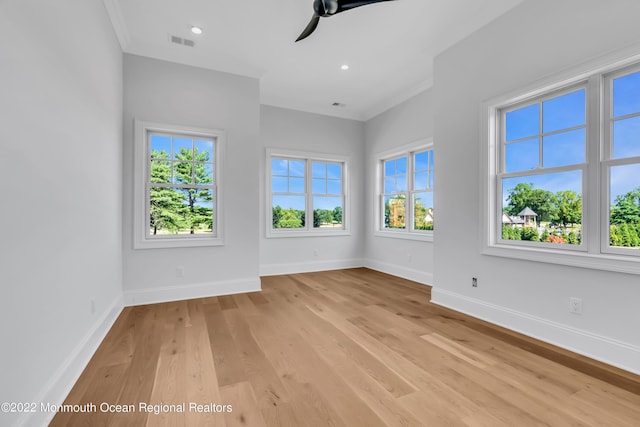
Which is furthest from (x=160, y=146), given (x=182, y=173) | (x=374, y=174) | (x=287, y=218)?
(x=374, y=174)

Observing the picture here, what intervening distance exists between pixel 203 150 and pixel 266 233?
179cm

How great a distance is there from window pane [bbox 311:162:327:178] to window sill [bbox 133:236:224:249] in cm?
239

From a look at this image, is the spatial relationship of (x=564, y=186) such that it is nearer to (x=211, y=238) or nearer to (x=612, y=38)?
(x=612, y=38)

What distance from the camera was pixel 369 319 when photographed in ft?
9.89

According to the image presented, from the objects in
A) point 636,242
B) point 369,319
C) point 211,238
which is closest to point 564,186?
point 636,242

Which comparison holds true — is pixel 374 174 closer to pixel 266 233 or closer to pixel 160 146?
pixel 266 233

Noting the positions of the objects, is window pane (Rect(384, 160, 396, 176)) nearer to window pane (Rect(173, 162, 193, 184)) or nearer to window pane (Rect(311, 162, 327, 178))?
window pane (Rect(311, 162, 327, 178))

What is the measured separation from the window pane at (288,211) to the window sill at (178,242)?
1.51m

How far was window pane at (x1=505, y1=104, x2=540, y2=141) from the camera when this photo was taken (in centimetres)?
276

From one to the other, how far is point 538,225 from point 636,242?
0.69 m

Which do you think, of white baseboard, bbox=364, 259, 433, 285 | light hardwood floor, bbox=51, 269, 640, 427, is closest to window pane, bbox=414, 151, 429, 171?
white baseboard, bbox=364, 259, 433, 285

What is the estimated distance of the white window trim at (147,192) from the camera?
11.6 ft

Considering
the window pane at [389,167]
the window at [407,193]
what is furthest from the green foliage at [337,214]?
the window pane at [389,167]

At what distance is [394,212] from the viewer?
539 centimetres
